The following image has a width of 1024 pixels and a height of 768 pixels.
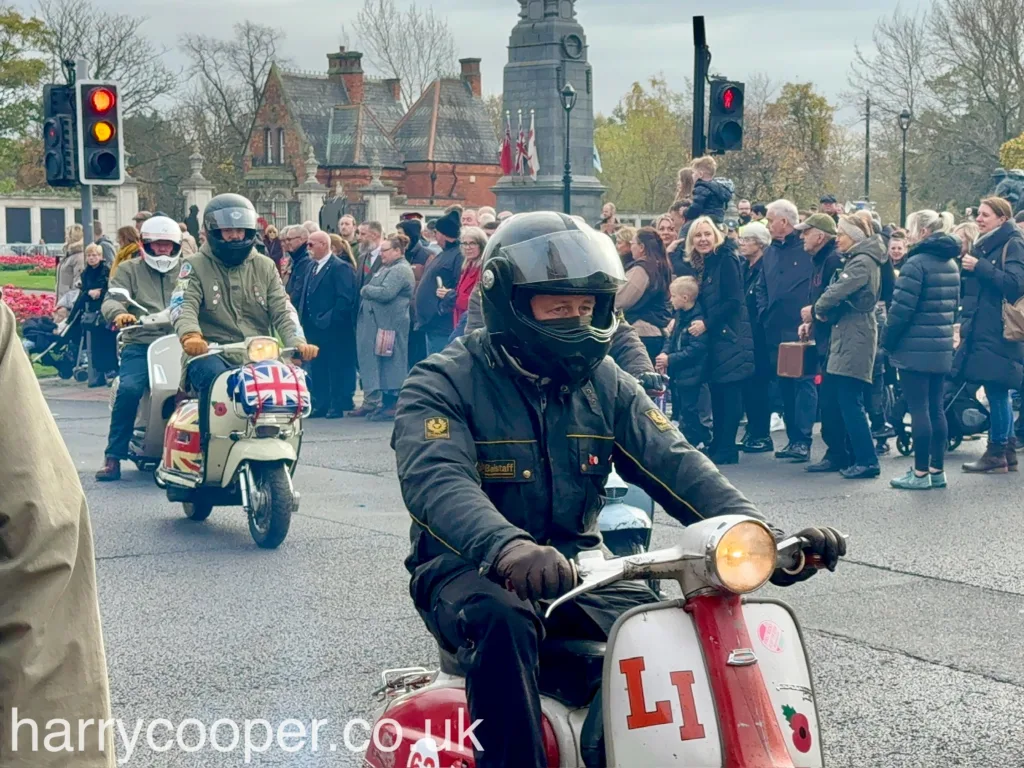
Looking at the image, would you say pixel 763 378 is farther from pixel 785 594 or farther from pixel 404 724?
pixel 404 724

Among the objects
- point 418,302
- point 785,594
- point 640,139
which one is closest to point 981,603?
point 785,594

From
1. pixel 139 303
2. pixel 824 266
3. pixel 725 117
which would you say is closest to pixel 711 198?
pixel 824 266

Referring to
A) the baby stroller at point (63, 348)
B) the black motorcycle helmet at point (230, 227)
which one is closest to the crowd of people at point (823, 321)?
the black motorcycle helmet at point (230, 227)

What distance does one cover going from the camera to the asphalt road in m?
5.48

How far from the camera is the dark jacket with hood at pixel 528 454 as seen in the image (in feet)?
12.3

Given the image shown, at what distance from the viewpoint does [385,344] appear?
614 inches

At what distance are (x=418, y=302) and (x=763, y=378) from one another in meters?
3.96

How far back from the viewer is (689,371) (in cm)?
1210

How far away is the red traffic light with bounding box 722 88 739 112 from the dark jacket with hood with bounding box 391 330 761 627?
1207cm

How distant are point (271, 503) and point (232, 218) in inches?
70.1

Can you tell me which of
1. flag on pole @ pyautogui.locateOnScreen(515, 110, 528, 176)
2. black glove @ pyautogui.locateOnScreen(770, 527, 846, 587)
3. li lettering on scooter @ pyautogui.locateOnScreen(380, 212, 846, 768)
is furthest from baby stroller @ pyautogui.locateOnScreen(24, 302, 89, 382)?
flag on pole @ pyautogui.locateOnScreen(515, 110, 528, 176)

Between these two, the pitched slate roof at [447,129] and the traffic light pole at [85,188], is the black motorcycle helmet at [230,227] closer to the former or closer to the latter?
the traffic light pole at [85,188]

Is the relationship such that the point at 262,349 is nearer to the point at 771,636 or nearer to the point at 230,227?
the point at 230,227

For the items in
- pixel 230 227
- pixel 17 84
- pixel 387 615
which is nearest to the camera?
pixel 387 615
